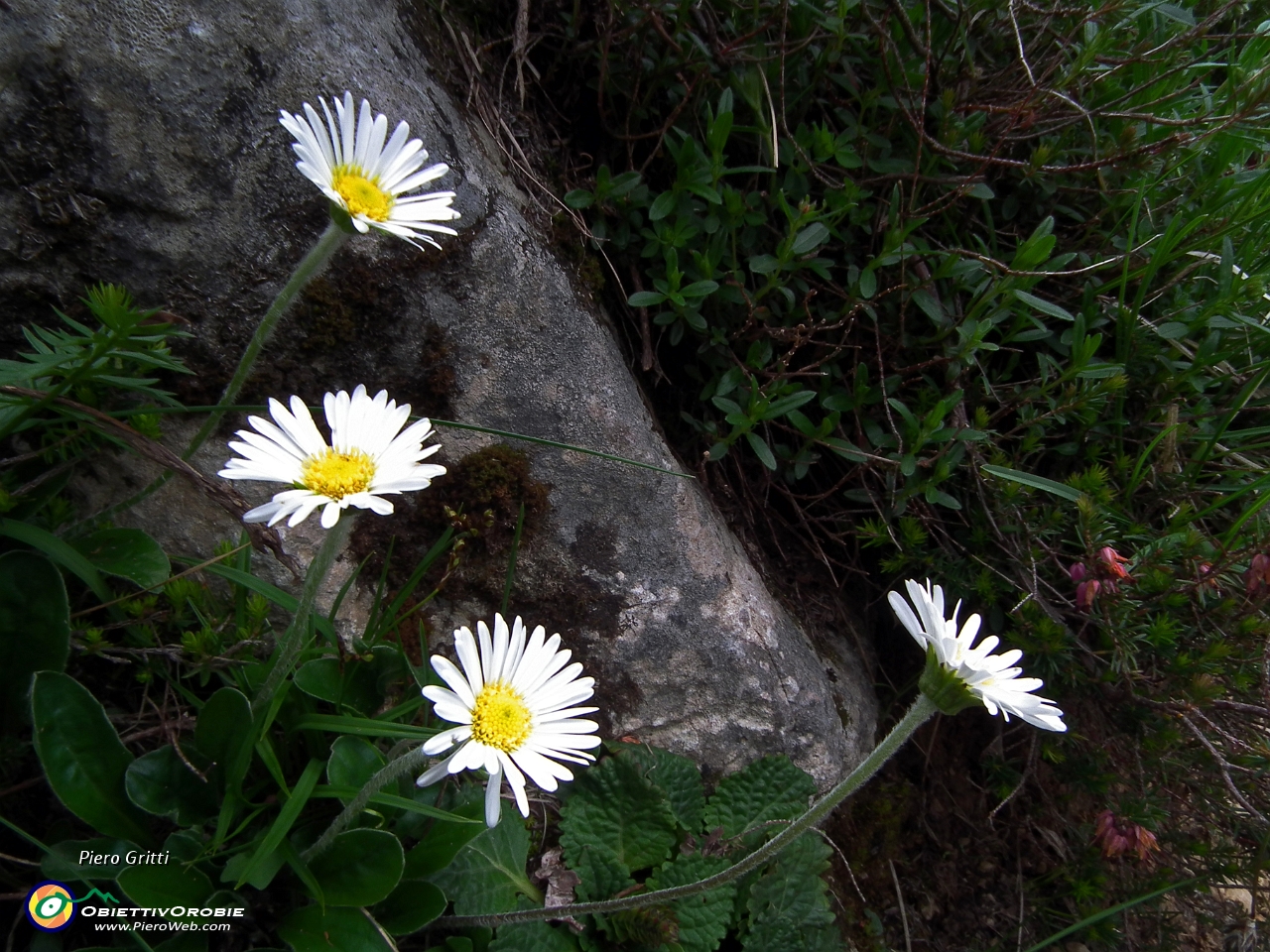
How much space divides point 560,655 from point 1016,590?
1.32m

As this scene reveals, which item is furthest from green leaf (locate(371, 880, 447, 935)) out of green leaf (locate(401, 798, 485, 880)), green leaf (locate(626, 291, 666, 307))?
green leaf (locate(626, 291, 666, 307))

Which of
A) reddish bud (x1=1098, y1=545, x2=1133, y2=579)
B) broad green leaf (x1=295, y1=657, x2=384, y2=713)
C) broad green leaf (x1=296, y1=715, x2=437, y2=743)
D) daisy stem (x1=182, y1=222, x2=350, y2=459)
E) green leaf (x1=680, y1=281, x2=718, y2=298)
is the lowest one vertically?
broad green leaf (x1=296, y1=715, x2=437, y2=743)

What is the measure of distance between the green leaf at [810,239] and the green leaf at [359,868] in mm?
1564

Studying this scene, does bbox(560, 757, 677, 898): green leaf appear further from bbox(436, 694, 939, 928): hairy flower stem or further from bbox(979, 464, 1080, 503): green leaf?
bbox(979, 464, 1080, 503): green leaf

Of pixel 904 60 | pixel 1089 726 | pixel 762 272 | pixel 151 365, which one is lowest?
pixel 1089 726

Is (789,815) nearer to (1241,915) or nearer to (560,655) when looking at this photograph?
(560,655)

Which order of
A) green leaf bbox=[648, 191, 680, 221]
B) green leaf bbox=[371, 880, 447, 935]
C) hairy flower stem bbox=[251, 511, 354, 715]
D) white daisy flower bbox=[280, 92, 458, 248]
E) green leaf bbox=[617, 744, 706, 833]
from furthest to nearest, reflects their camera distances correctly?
green leaf bbox=[648, 191, 680, 221] → green leaf bbox=[617, 744, 706, 833] → green leaf bbox=[371, 880, 447, 935] → white daisy flower bbox=[280, 92, 458, 248] → hairy flower stem bbox=[251, 511, 354, 715]

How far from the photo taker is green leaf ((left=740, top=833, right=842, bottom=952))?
1.78 metres

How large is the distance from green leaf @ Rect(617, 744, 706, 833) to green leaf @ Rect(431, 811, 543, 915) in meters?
0.33

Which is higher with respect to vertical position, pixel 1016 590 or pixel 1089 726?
pixel 1016 590

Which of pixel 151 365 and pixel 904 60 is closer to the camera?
pixel 151 365

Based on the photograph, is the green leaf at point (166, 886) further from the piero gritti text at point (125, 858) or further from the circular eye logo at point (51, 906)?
the circular eye logo at point (51, 906)

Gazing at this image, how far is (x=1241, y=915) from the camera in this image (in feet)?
6.99

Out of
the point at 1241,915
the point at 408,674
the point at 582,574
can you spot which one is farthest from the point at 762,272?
the point at 1241,915
